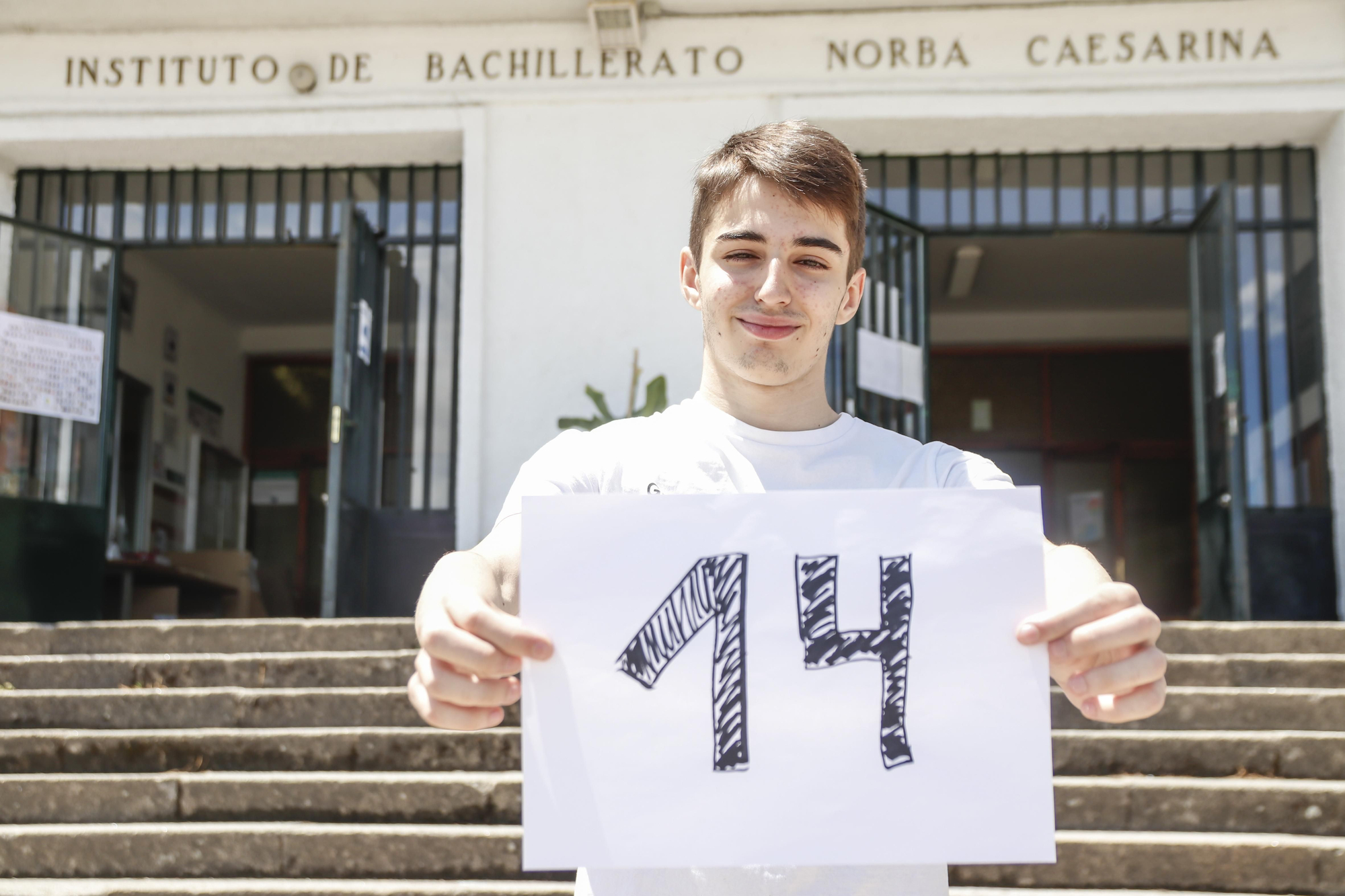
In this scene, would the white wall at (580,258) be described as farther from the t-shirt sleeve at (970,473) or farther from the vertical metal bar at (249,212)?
the t-shirt sleeve at (970,473)

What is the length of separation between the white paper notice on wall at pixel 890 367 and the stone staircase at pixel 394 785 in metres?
2.19

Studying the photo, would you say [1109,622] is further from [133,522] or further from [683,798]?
[133,522]

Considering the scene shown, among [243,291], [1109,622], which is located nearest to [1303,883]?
[1109,622]

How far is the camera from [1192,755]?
400 centimetres

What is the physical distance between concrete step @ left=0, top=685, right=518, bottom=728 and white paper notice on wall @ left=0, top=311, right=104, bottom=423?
2323 mm

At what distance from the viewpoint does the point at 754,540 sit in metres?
1.28

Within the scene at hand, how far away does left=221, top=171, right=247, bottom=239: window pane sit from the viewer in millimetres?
7234

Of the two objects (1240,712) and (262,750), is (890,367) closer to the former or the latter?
(1240,712)

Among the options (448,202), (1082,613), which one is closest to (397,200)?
(448,202)

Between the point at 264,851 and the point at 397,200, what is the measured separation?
4356 mm

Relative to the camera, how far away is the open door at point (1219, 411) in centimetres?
614

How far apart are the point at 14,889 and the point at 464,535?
118 inches

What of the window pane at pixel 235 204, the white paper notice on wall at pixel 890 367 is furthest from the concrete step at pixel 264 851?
the window pane at pixel 235 204

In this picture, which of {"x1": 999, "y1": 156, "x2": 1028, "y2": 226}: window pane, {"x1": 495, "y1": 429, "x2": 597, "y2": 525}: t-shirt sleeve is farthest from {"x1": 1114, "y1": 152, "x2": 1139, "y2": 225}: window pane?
{"x1": 495, "y1": 429, "x2": 597, "y2": 525}: t-shirt sleeve
